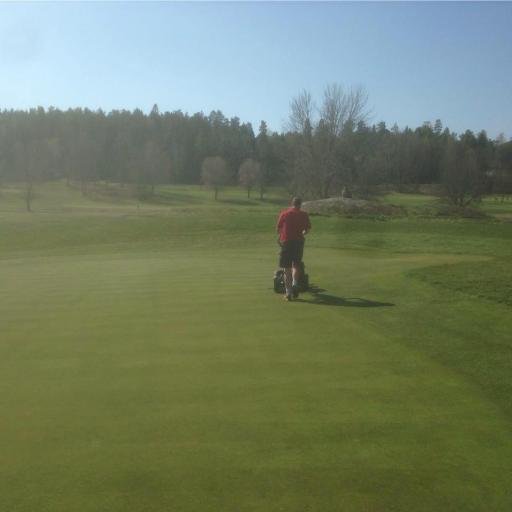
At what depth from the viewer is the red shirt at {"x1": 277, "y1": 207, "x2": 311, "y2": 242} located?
42.5 ft

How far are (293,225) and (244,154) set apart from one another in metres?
80.4

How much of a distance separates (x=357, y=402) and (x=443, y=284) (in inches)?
298

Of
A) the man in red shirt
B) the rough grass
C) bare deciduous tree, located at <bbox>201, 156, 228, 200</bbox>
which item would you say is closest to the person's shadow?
the man in red shirt

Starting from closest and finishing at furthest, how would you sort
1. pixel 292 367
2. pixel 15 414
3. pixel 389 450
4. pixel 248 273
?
pixel 389 450 < pixel 15 414 < pixel 292 367 < pixel 248 273

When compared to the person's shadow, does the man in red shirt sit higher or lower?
higher

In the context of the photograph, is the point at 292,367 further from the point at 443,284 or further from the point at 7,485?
the point at 443,284

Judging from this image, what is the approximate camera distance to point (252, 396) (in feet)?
21.3

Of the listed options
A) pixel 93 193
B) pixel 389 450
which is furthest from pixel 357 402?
pixel 93 193

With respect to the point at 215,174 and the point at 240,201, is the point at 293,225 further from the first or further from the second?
the point at 215,174

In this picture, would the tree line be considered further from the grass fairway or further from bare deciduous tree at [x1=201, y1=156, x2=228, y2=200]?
the grass fairway

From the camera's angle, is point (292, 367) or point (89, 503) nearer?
point (89, 503)

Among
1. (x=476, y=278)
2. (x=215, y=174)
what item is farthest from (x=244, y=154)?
(x=476, y=278)

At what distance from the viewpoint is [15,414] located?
605cm

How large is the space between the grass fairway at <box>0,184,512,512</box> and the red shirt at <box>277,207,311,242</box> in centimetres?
114
